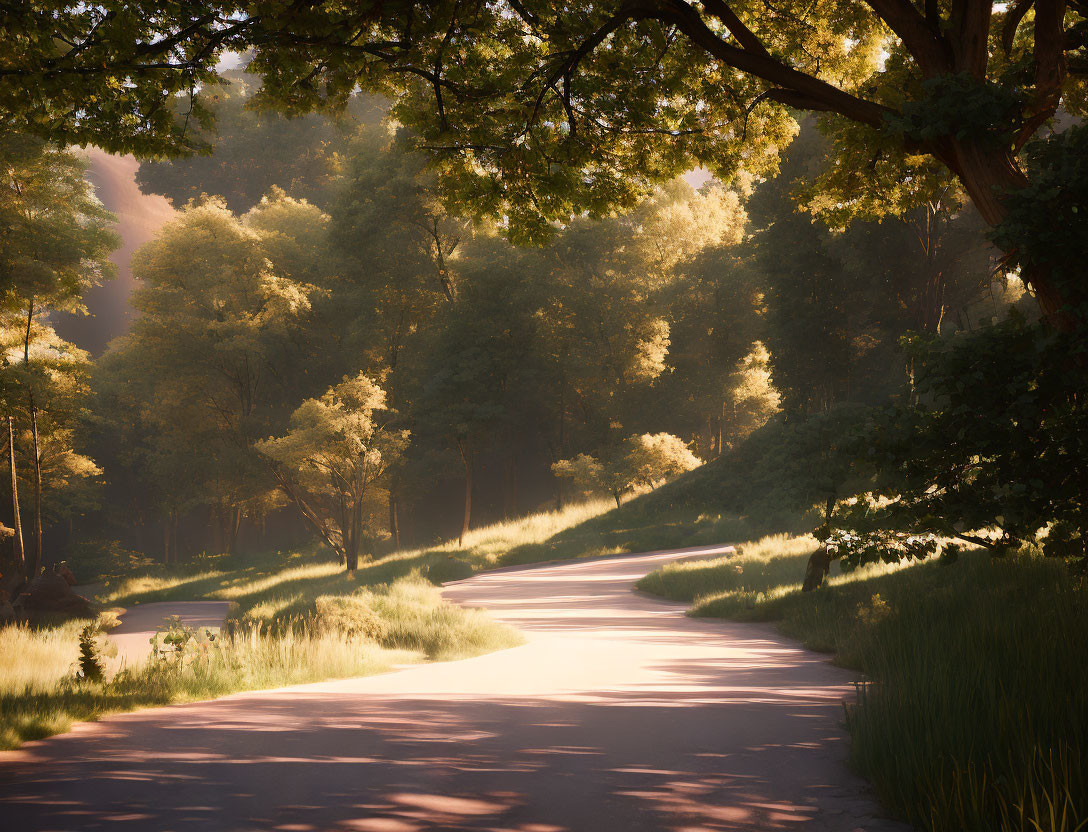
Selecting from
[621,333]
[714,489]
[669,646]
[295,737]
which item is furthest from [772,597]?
[621,333]

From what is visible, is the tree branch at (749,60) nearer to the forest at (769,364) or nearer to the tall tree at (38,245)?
the forest at (769,364)

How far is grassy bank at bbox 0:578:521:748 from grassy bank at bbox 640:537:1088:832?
522cm

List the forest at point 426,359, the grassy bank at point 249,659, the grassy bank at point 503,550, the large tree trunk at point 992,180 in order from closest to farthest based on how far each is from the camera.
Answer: the large tree trunk at point 992,180 < the grassy bank at point 249,659 < the grassy bank at point 503,550 < the forest at point 426,359

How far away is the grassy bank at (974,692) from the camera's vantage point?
382 cm

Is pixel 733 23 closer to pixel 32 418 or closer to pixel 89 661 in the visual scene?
pixel 89 661

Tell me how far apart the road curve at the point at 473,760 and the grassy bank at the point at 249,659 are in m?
0.45

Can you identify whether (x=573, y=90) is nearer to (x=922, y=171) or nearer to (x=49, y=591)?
(x=922, y=171)

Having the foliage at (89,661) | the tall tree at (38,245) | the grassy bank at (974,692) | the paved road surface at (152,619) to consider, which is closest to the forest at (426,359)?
the tall tree at (38,245)

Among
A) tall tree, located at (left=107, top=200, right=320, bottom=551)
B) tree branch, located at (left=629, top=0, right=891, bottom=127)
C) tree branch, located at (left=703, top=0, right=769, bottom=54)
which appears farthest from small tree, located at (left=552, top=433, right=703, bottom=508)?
tree branch, located at (left=629, top=0, right=891, bottom=127)

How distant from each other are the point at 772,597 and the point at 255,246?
117 feet

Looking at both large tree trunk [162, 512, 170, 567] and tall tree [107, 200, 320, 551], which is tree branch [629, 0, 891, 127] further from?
large tree trunk [162, 512, 170, 567]

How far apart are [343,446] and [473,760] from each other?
26.4 meters

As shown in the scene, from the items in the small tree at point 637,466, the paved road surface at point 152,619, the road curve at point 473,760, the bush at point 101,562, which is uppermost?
the small tree at point 637,466

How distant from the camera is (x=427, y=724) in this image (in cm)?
586
